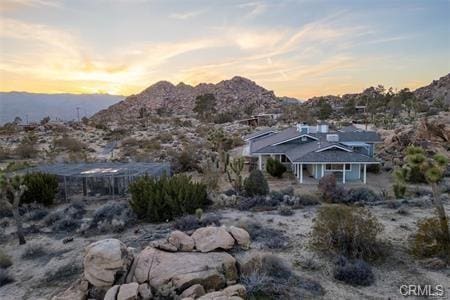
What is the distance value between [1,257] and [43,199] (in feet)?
22.0

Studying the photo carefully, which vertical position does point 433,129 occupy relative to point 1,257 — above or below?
above

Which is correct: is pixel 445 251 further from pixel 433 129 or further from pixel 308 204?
pixel 433 129

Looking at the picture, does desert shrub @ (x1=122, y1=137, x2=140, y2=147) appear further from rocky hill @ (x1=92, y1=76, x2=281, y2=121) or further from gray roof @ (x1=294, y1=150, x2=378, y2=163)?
rocky hill @ (x1=92, y1=76, x2=281, y2=121)

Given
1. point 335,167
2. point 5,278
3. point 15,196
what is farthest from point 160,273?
point 335,167

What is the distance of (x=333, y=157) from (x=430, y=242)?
12.2 m

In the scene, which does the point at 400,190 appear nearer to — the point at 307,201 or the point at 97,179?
the point at 307,201

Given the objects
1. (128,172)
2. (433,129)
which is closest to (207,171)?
(128,172)

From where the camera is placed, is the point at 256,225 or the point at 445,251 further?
the point at 256,225

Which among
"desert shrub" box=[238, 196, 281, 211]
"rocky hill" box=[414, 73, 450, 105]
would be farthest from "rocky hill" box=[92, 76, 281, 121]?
"desert shrub" box=[238, 196, 281, 211]

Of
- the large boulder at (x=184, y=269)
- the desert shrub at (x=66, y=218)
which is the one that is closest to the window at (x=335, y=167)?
the desert shrub at (x=66, y=218)

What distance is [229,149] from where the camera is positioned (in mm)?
38281

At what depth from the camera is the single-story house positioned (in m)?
A: 21.5

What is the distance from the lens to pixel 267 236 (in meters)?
11.1

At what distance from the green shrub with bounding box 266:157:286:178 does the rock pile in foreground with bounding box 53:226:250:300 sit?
15.1 meters
